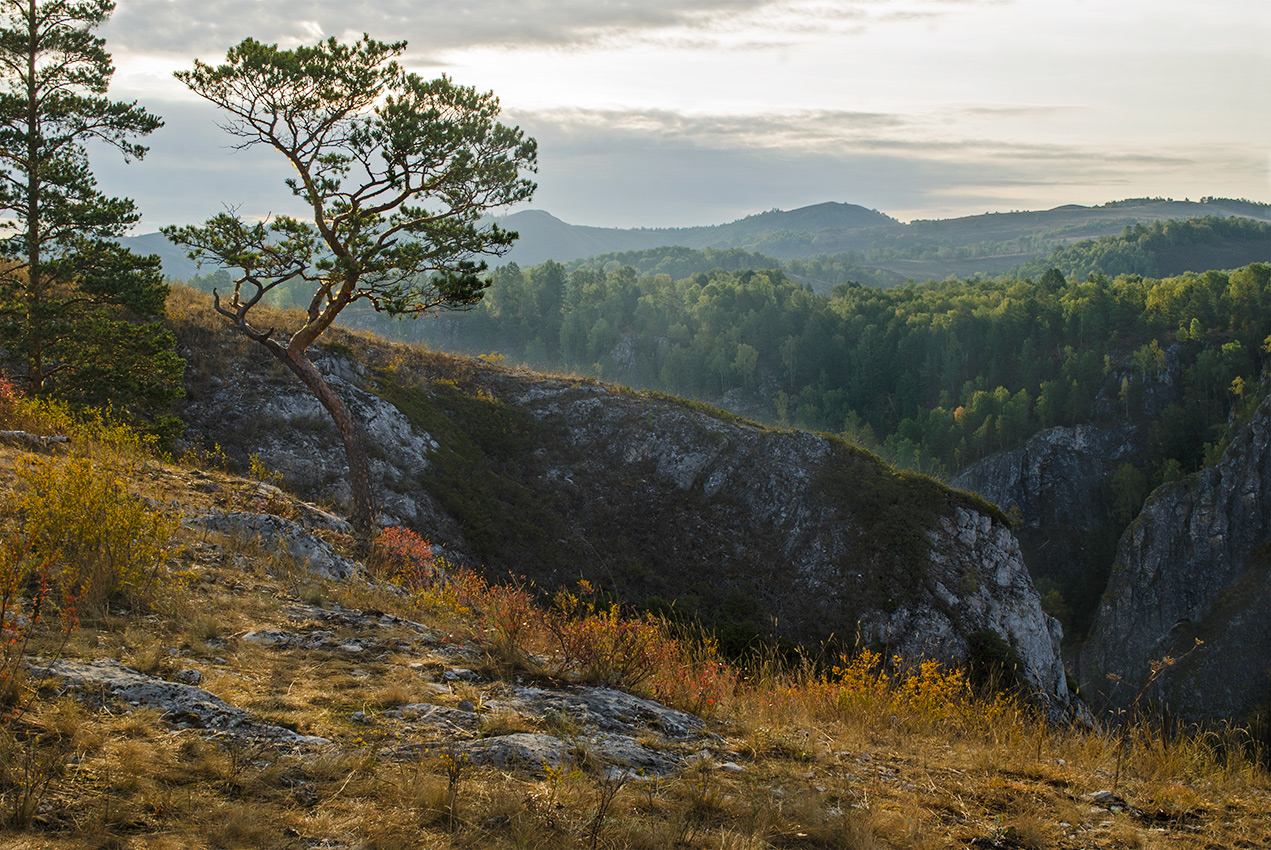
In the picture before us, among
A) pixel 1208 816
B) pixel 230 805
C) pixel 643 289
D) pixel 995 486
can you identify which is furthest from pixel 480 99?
pixel 643 289

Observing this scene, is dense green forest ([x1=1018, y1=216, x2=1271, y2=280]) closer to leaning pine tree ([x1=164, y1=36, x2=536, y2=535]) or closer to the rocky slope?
the rocky slope

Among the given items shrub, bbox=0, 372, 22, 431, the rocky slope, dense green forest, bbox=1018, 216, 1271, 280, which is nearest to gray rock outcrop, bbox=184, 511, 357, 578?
shrub, bbox=0, 372, 22, 431

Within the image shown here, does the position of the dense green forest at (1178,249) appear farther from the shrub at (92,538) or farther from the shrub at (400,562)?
the shrub at (92,538)

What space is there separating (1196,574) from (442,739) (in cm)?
7423

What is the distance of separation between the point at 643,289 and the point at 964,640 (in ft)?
328

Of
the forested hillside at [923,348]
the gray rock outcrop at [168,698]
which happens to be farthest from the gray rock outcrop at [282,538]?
the forested hillside at [923,348]

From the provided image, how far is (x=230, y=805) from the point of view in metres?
3.29

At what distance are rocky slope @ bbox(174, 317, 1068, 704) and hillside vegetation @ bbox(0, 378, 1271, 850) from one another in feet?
40.0

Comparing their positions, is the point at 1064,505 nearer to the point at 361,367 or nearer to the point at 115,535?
the point at 361,367

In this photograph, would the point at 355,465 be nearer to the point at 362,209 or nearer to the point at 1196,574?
the point at 362,209

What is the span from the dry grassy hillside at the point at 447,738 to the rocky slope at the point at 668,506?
1224cm

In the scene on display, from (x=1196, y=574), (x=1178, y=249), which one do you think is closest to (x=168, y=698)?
(x=1196, y=574)

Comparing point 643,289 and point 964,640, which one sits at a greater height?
point 643,289

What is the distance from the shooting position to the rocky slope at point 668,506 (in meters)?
20.2
